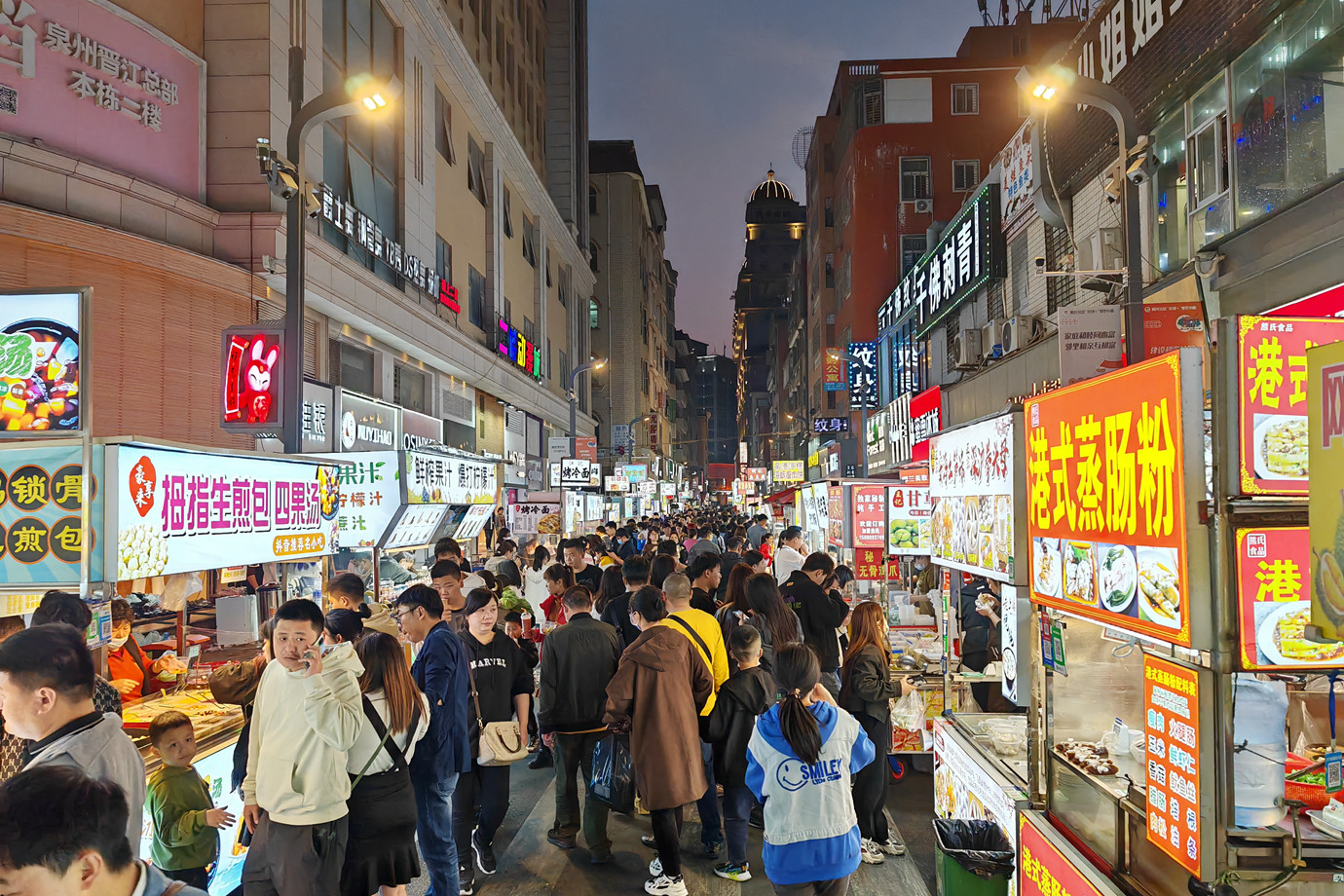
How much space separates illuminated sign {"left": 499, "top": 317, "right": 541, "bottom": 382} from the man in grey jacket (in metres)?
27.4

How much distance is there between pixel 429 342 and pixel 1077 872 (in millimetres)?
20463

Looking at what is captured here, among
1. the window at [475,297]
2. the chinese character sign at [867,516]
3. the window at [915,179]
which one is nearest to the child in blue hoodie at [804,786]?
the chinese character sign at [867,516]

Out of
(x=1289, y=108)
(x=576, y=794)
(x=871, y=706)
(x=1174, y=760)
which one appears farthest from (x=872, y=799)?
(x=1289, y=108)

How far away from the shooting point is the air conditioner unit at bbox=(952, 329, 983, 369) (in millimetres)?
23625

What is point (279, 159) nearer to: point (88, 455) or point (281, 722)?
point (88, 455)

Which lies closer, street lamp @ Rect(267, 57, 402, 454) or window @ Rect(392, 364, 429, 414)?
street lamp @ Rect(267, 57, 402, 454)

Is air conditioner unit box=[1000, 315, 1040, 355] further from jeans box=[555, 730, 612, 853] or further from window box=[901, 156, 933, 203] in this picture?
window box=[901, 156, 933, 203]

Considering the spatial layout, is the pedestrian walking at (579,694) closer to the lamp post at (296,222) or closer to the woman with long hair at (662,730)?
the woman with long hair at (662,730)

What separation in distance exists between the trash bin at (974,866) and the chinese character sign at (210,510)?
533 cm

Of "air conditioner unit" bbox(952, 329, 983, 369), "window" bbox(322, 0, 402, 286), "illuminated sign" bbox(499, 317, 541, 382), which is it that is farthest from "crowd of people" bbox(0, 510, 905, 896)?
"illuminated sign" bbox(499, 317, 541, 382)

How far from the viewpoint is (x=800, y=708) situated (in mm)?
4750

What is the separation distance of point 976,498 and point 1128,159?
6.03 metres

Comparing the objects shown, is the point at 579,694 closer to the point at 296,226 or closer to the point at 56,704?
the point at 56,704

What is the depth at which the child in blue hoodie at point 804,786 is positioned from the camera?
4.75m
